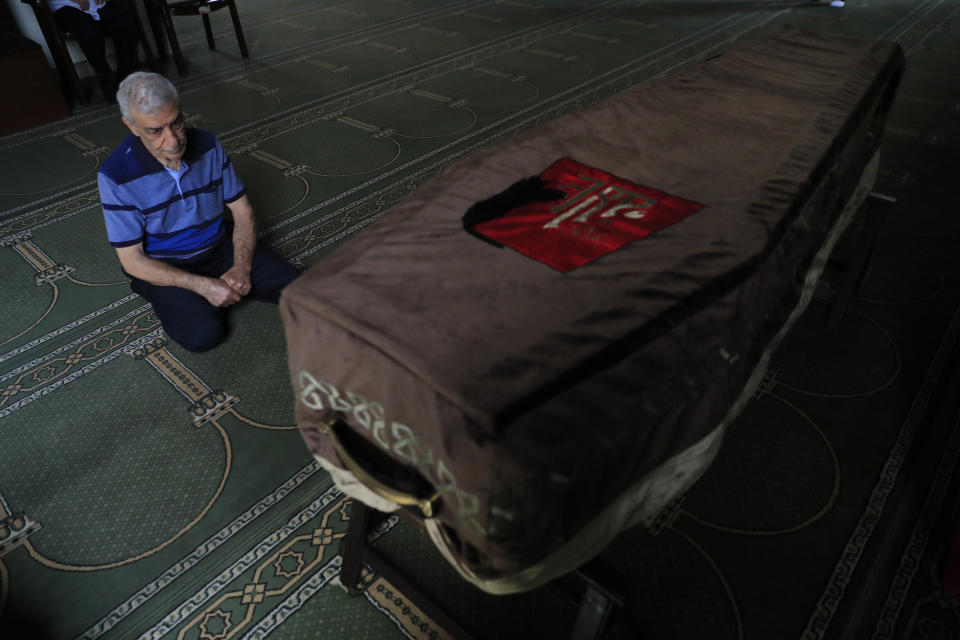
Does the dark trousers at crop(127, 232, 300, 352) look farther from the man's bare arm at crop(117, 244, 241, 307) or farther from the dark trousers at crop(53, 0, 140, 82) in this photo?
the dark trousers at crop(53, 0, 140, 82)

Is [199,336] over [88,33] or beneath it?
beneath

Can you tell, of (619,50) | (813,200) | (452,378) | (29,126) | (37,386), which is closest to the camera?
(452,378)

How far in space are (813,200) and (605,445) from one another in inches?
33.4

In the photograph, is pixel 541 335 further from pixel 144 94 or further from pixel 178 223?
pixel 178 223

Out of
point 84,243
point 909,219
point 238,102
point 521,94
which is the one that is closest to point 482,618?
point 84,243

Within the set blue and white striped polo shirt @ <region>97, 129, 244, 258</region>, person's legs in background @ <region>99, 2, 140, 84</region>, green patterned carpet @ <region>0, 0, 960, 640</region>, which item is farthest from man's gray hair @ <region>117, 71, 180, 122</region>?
person's legs in background @ <region>99, 2, 140, 84</region>

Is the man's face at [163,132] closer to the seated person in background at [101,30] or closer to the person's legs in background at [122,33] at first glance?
the seated person in background at [101,30]

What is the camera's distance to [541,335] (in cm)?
93

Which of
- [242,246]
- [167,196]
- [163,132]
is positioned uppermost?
[163,132]

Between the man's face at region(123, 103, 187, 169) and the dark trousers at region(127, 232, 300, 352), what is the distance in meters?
0.40

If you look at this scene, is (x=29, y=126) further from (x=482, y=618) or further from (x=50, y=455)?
(x=482, y=618)

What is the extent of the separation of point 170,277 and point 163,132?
1.59ft

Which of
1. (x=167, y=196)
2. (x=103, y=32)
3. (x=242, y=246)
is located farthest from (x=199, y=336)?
(x=103, y=32)

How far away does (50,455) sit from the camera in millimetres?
1843
